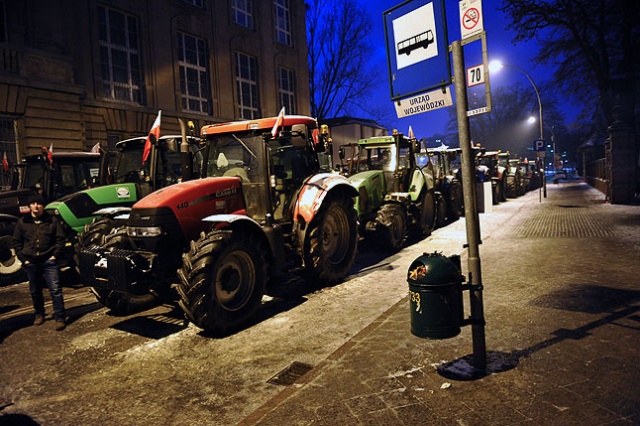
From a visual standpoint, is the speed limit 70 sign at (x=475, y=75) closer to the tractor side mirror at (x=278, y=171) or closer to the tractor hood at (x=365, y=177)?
the tractor side mirror at (x=278, y=171)

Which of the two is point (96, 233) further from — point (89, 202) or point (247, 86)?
point (247, 86)

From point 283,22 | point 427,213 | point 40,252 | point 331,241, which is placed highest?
point 283,22

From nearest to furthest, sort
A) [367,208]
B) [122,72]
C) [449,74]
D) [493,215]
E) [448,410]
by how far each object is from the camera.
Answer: [448,410] → [449,74] → [367,208] → [493,215] → [122,72]

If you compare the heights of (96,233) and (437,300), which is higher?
(96,233)

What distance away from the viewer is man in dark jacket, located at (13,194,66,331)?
583 cm

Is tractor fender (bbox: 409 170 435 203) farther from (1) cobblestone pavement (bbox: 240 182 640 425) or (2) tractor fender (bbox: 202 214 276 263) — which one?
(2) tractor fender (bbox: 202 214 276 263)

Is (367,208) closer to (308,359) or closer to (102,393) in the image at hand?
(308,359)

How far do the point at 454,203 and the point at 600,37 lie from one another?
15849mm

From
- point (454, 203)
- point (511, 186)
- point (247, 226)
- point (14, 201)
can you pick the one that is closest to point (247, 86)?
point (454, 203)

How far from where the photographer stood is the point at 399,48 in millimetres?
4090

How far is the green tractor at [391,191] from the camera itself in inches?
394

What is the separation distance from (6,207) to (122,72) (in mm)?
9637

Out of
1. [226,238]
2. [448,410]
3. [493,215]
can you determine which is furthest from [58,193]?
[493,215]

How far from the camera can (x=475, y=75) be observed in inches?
147
